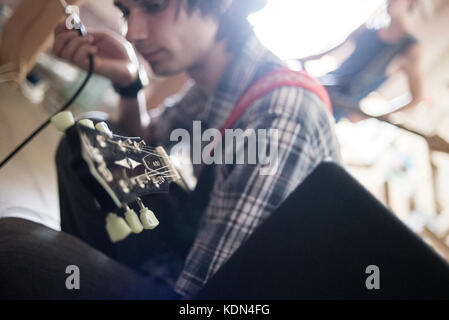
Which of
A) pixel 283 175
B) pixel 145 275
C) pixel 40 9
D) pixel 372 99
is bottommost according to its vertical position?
pixel 145 275

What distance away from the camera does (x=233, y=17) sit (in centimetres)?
56

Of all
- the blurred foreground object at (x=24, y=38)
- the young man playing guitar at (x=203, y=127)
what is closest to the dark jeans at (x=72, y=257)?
the young man playing guitar at (x=203, y=127)

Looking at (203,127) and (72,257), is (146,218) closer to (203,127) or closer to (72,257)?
(72,257)

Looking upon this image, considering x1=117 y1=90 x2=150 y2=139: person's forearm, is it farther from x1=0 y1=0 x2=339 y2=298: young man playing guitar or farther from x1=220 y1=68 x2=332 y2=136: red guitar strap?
x1=220 y1=68 x2=332 y2=136: red guitar strap

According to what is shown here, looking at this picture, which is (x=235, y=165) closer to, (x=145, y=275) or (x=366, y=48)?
(x=145, y=275)

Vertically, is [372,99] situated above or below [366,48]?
below

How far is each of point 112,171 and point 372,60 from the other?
1.25 meters

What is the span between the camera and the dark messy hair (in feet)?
1.67

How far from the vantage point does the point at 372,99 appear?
128 cm

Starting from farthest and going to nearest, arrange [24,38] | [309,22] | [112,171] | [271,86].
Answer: [309,22]
[24,38]
[271,86]
[112,171]

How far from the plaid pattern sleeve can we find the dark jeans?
6 cm


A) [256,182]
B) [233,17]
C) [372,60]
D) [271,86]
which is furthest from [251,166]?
[372,60]
